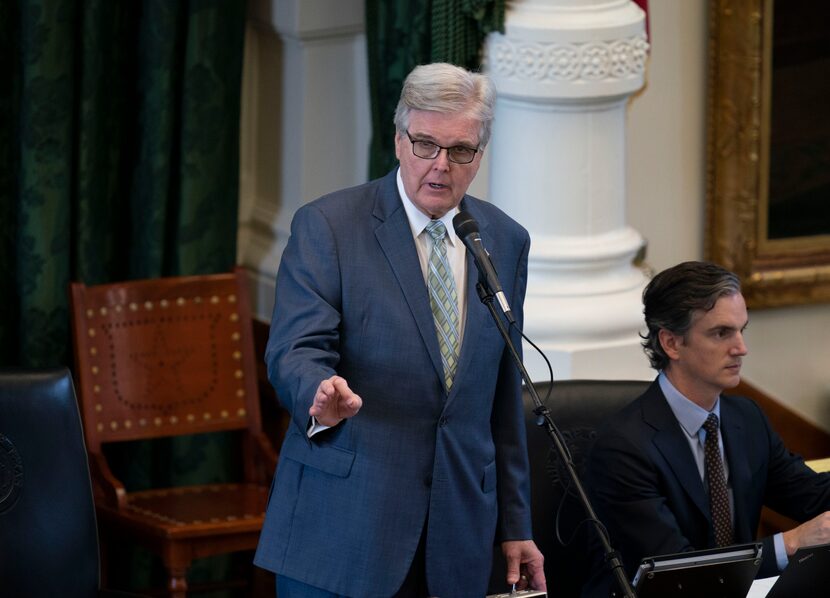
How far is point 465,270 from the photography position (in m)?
2.75

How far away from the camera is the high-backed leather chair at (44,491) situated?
3363mm

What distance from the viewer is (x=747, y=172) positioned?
16.2 feet

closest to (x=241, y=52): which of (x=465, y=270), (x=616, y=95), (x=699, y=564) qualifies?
(x=616, y=95)

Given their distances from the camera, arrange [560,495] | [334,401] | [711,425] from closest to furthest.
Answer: [334,401]
[711,425]
[560,495]

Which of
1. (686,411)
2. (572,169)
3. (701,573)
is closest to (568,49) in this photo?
(572,169)

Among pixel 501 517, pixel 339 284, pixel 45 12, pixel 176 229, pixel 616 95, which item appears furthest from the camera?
pixel 176 229

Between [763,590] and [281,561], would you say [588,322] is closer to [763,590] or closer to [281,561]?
[763,590]

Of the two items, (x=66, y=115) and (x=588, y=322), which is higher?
(x=66, y=115)

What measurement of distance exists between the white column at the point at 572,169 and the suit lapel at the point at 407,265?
1347 millimetres

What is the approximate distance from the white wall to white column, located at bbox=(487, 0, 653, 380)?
0.74 meters

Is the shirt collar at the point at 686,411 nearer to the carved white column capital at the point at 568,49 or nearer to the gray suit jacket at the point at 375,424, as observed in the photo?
the gray suit jacket at the point at 375,424

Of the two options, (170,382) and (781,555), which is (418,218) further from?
(170,382)

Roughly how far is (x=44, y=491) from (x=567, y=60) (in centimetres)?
165

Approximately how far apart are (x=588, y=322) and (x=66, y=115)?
1.57 meters
